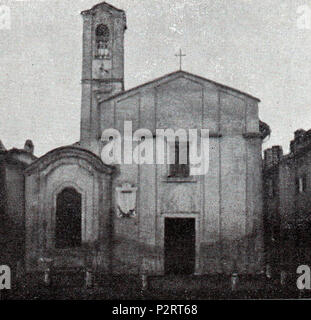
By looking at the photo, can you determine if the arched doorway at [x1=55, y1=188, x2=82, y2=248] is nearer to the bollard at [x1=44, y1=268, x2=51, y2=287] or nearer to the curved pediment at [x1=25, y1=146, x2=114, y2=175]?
the curved pediment at [x1=25, y1=146, x2=114, y2=175]

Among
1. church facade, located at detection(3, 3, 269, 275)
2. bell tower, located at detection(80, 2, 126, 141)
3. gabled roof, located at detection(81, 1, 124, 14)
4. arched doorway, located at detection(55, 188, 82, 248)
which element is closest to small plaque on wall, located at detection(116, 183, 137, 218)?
church facade, located at detection(3, 3, 269, 275)

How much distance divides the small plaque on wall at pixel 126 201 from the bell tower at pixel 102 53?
5732 mm

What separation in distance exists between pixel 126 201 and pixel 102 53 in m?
8.49

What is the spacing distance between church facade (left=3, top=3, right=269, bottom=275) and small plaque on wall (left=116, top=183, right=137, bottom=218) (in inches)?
1.6

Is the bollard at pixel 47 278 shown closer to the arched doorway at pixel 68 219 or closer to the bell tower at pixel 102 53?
the arched doorway at pixel 68 219

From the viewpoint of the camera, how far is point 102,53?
902 inches

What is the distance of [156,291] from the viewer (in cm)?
→ 1551

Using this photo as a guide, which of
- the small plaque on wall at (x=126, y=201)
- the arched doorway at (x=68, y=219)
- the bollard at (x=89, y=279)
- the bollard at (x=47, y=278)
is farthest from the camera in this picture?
the small plaque on wall at (x=126, y=201)

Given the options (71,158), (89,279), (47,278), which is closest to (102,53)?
(71,158)

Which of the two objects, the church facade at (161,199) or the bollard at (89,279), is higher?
the church facade at (161,199)

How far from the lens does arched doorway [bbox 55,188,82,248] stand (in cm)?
1812

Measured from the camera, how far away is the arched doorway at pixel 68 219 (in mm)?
18125

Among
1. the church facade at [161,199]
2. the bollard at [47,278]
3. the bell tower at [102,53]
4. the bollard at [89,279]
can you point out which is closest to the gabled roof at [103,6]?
the bell tower at [102,53]

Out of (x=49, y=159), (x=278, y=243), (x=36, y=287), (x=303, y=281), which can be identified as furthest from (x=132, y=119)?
(x=278, y=243)
